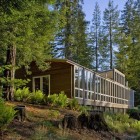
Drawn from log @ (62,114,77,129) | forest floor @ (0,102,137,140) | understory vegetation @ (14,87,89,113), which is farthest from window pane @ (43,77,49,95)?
log @ (62,114,77,129)

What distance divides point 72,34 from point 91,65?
873 cm

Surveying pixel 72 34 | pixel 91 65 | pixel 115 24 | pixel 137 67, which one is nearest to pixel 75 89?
pixel 72 34

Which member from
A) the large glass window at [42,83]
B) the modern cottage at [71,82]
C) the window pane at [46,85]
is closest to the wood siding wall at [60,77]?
the modern cottage at [71,82]

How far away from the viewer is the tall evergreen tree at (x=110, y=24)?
2042 inches

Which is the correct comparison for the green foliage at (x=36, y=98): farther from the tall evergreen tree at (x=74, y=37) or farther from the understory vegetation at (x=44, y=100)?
the tall evergreen tree at (x=74, y=37)

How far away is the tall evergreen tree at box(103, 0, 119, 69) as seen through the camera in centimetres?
5188

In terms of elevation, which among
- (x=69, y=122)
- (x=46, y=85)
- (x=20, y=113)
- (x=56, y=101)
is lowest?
(x=69, y=122)

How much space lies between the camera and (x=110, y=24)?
53.1m

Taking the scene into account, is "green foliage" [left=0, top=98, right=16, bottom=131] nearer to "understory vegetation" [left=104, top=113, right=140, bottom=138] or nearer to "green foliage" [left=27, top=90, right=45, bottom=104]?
"understory vegetation" [left=104, top=113, right=140, bottom=138]

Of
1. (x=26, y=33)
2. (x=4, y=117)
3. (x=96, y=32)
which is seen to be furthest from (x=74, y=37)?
(x=4, y=117)

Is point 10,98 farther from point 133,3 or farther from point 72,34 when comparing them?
point 133,3

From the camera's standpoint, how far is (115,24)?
5306 centimetres

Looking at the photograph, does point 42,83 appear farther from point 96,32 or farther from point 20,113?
point 96,32

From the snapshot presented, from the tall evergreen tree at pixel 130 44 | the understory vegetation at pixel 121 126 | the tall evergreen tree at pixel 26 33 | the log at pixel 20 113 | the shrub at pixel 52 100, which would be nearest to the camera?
the log at pixel 20 113
